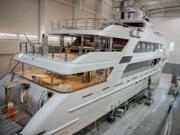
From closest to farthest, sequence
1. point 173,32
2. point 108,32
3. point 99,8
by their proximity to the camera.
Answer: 1. point 108,32
2. point 99,8
3. point 173,32

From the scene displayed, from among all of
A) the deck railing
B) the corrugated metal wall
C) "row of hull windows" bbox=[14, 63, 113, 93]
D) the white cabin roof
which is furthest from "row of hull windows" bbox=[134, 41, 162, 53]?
the corrugated metal wall

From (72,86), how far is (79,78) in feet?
3.44

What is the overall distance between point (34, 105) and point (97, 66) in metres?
1.75

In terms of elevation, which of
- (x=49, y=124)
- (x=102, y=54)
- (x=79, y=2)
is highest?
(x=79, y=2)

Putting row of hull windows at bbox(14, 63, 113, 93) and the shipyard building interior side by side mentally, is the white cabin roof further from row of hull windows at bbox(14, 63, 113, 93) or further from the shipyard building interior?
row of hull windows at bbox(14, 63, 113, 93)

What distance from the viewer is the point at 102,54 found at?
3.84m

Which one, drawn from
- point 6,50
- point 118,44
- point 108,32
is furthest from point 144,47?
point 6,50

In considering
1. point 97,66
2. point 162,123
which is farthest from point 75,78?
point 162,123

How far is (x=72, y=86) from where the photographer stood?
3.68 m

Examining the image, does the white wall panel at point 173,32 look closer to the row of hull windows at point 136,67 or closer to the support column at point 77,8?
the row of hull windows at point 136,67

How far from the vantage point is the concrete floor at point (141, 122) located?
4.46m

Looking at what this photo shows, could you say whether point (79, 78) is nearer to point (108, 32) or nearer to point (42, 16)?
point (108, 32)

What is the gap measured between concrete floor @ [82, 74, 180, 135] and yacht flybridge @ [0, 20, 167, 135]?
52cm

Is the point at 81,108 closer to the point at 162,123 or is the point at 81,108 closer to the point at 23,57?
the point at 23,57
